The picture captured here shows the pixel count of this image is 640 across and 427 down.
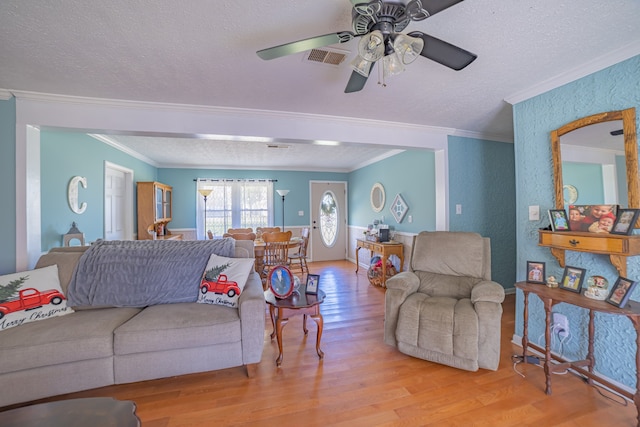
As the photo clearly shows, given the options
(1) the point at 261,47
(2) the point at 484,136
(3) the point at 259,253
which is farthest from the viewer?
(3) the point at 259,253

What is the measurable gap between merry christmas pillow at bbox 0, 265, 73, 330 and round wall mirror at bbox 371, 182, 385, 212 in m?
4.43

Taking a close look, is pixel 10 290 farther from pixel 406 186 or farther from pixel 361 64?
pixel 406 186

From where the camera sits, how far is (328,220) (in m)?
6.59

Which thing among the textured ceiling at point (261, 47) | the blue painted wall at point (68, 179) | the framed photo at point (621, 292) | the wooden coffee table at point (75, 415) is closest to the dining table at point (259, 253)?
the blue painted wall at point (68, 179)

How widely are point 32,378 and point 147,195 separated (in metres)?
3.36

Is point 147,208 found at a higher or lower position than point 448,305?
higher

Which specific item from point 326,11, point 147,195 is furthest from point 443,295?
point 147,195

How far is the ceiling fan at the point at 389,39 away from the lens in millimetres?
1109

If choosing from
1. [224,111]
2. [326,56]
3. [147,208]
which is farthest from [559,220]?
[147,208]

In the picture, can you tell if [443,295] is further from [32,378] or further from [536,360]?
[32,378]

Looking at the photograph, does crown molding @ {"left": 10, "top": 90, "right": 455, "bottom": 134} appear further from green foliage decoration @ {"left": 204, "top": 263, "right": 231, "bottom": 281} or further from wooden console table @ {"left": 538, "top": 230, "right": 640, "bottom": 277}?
wooden console table @ {"left": 538, "top": 230, "right": 640, "bottom": 277}

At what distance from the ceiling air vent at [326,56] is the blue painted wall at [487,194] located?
86.4 inches

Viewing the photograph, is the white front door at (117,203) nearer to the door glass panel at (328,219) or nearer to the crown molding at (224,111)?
the crown molding at (224,111)

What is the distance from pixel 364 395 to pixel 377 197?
3840mm
